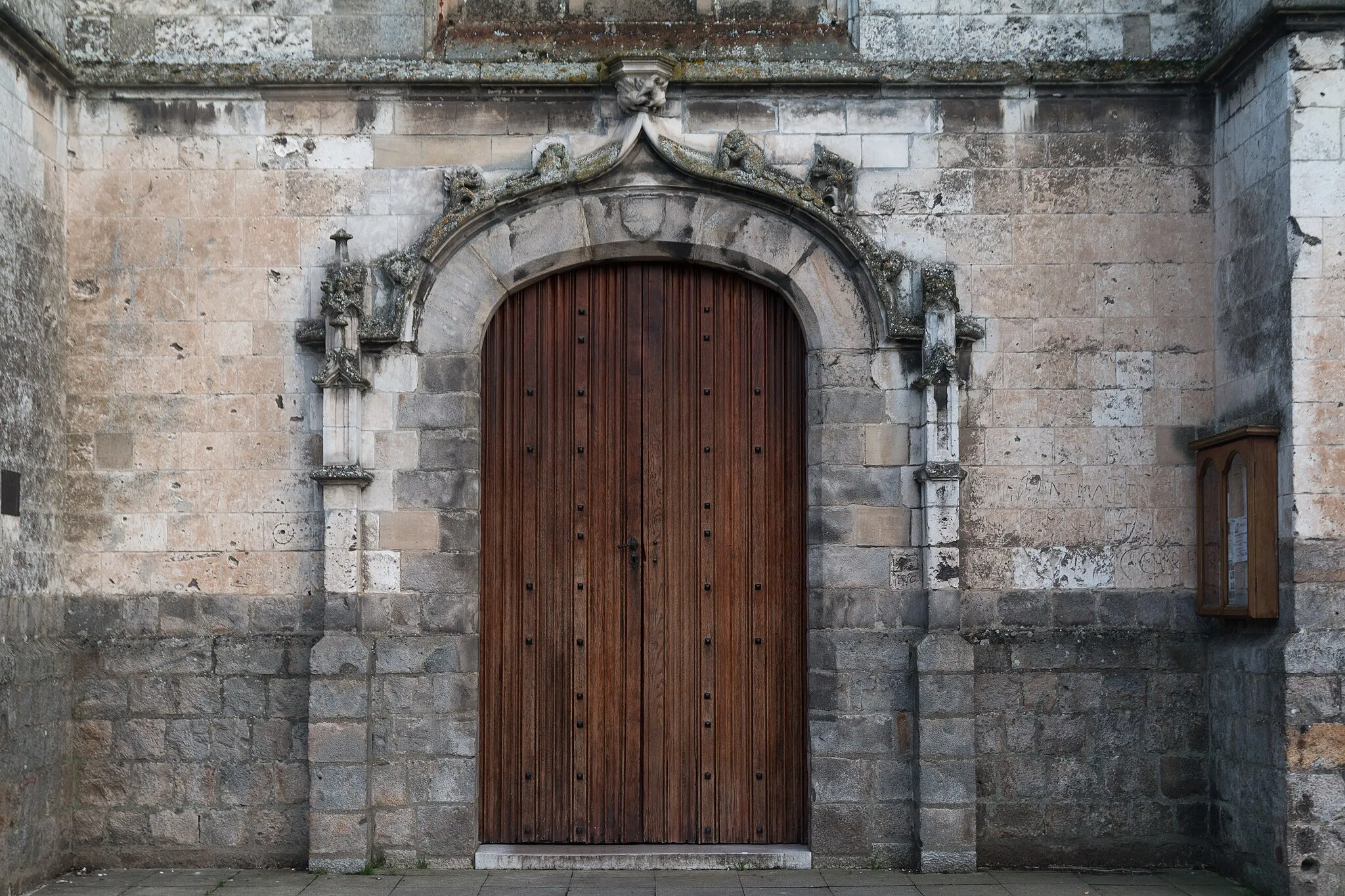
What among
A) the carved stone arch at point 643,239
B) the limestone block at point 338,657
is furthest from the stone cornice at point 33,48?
the limestone block at point 338,657

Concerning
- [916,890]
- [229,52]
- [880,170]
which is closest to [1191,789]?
[916,890]

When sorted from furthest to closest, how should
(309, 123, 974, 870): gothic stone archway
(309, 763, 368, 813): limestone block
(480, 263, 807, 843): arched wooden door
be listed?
(480, 263, 807, 843): arched wooden door
(309, 123, 974, 870): gothic stone archway
(309, 763, 368, 813): limestone block

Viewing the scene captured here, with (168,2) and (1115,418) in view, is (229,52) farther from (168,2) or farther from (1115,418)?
(1115,418)

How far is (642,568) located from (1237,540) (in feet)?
9.79

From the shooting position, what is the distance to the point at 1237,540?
679cm

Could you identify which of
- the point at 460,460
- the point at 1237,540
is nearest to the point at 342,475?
the point at 460,460

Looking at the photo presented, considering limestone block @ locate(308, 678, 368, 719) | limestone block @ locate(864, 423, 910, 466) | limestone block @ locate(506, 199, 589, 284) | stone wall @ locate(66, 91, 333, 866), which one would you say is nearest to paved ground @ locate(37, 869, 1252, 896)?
stone wall @ locate(66, 91, 333, 866)

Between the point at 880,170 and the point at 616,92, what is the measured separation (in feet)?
4.75

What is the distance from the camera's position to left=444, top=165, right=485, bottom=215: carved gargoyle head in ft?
23.7

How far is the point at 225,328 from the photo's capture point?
24.0 feet

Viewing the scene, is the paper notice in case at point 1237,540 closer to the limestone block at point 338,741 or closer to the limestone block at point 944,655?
the limestone block at point 944,655

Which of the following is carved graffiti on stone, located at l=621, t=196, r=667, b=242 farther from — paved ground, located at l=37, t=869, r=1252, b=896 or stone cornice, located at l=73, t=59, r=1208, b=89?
paved ground, located at l=37, t=869, r=1252, b=896

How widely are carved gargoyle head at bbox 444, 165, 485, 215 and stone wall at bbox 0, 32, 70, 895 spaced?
204 cm

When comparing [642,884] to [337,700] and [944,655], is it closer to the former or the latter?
[337,700]
